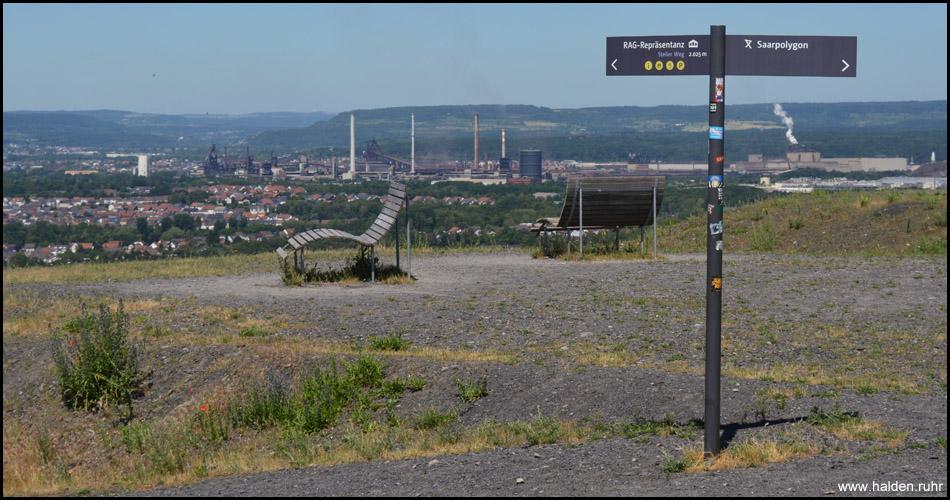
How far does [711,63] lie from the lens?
4.95 meters

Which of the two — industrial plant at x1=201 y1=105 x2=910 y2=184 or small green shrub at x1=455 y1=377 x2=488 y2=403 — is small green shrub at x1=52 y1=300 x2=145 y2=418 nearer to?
small green shrub at x1=455 y1=377 x2=488 y2=403

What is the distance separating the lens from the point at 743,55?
4.98m

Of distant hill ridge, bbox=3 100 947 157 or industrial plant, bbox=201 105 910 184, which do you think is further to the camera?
distant hill ridge, bbox=3 100 947 157

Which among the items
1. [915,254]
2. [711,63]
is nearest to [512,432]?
[711,63]

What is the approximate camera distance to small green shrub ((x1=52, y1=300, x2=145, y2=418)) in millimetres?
7742

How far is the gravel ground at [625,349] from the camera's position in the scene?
16.5 ft

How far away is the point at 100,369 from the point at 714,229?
17.1ft

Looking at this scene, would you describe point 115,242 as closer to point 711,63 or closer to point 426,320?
point 426,320

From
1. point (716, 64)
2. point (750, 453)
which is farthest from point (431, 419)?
point (716, 64)

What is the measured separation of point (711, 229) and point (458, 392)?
264cm

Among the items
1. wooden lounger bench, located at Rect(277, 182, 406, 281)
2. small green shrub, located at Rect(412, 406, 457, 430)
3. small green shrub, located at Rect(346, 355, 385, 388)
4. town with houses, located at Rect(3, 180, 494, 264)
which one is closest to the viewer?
small green shrub, located at Rect(412, 406, 457, 430)

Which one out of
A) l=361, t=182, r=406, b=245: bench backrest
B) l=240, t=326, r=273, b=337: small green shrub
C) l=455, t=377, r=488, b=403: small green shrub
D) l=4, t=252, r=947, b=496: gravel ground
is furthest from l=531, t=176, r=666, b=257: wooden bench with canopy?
l=455, t=377, r=488, b=403: small green shrub

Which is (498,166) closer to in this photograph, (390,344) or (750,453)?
(390,344)

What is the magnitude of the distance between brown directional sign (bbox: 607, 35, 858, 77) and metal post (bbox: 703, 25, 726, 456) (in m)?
0.06
